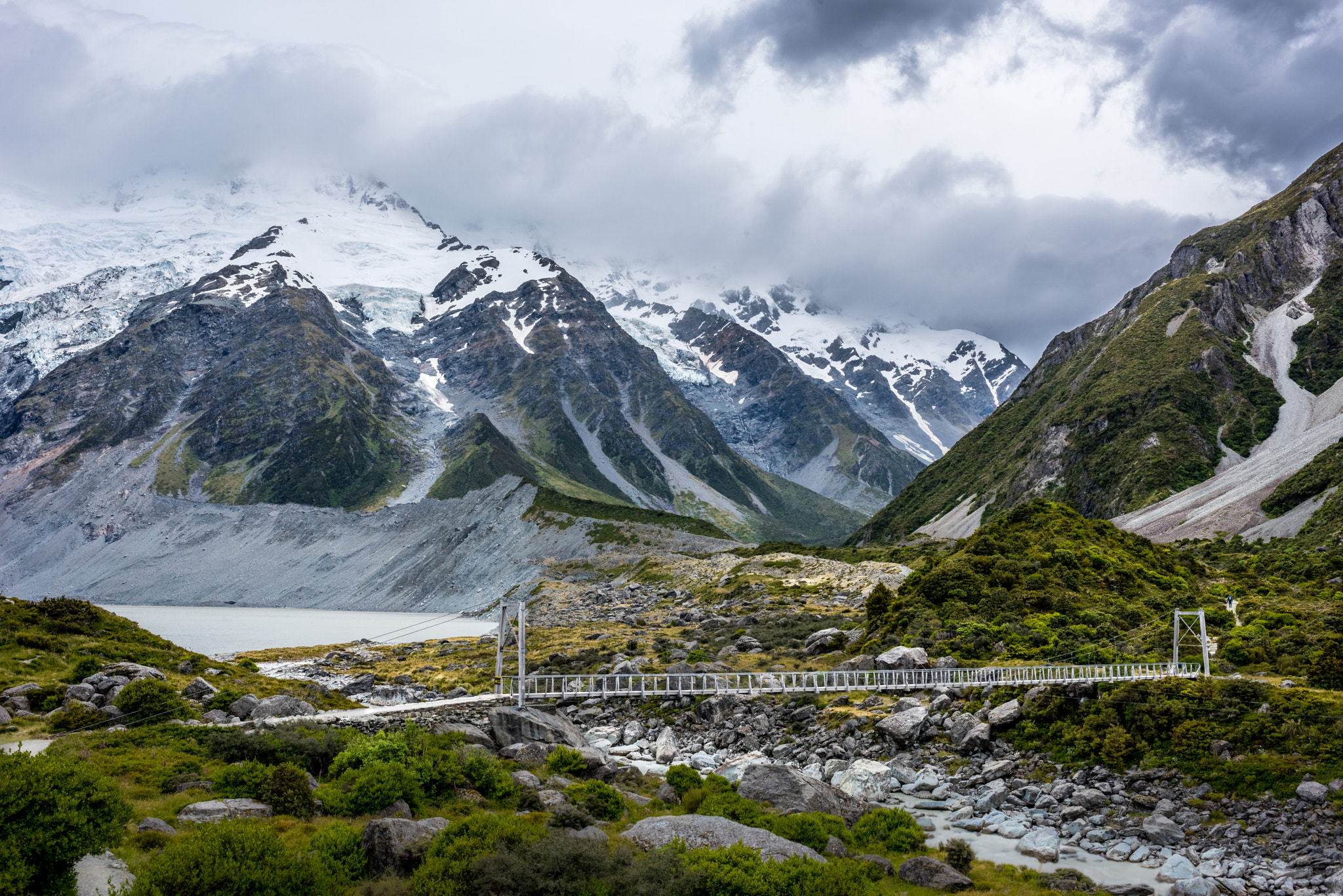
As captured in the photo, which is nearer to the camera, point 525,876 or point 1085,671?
point 525,876

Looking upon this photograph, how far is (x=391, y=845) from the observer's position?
19312mm

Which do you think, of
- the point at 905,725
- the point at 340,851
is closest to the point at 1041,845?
the point at 905,725

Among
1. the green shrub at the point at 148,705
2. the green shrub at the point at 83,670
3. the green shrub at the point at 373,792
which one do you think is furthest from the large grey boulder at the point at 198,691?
the green shrub at the point at 373,792

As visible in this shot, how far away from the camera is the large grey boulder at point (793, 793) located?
92.0ft

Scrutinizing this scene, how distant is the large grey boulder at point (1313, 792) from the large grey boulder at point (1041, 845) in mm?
7575

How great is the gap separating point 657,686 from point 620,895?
32015 millimetres

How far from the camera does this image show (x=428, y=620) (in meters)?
139

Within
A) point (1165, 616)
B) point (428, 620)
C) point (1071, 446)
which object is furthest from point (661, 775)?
point (1071, 446)

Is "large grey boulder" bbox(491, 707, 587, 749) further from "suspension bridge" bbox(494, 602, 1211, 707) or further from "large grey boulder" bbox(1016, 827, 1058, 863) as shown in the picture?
"large grey boulder" bbox(1016, 827, 1058, 863)

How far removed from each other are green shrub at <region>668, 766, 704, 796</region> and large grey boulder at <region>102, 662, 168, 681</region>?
928 inches

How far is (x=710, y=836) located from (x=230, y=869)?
39.5 feet

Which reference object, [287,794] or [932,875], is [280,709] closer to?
[287,794]

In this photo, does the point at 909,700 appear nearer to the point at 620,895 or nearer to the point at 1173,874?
the point at 1173,874

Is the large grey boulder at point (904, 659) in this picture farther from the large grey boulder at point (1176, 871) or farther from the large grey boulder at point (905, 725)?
the large grey boulder at point (1176, 871)
